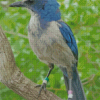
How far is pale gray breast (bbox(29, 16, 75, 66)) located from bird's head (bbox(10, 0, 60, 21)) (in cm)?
4

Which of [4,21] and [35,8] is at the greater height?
[35,8]

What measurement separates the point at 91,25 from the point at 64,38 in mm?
444

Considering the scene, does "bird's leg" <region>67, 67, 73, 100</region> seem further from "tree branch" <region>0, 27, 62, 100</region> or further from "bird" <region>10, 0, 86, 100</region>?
"tree branch" <region>0, 27, 62, 100</region>

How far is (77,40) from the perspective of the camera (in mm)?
1284

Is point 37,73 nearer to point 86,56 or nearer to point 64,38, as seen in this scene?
point 86,56

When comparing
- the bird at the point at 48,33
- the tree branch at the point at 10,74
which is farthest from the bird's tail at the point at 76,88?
the tree branch at the point at 10,74

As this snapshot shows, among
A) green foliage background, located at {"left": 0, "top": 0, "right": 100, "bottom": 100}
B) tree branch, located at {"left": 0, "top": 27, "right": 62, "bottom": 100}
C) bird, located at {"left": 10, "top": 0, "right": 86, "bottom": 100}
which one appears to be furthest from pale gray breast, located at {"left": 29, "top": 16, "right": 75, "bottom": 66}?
green foliage background, located at {"left": 0, "top": 0, "right": 100, "bottom": 100}

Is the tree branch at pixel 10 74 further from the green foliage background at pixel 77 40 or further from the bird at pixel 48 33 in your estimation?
the green foliage background at pixel 77 40

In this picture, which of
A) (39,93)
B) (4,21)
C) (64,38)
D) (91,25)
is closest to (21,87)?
(39,93)

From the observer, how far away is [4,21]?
135 cm

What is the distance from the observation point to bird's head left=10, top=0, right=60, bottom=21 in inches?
36.9

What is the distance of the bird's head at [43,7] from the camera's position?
0.94m

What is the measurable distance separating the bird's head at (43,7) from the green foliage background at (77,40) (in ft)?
1.11

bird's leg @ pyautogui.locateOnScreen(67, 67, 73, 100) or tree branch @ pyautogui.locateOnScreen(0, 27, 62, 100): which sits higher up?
tree branch @ pyautogui.locateOnScreen(0, 27, 62, 100)
